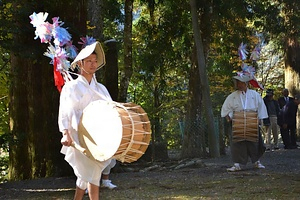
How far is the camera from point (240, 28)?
21.1 m

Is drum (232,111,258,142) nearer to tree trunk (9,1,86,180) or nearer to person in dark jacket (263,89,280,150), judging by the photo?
tree trunk (9,1,86,180)

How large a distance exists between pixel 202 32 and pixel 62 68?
1196 cm

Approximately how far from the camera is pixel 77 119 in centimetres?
632

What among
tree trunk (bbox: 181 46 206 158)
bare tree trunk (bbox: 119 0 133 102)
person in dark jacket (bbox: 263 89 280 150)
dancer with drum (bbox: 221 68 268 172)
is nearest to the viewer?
dancer with drum (bbox: 221 68 268 172)

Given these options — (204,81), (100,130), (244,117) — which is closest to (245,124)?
(244,117)

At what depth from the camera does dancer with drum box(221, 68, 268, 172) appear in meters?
11.6

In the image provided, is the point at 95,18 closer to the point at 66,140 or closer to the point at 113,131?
the point at 66,140

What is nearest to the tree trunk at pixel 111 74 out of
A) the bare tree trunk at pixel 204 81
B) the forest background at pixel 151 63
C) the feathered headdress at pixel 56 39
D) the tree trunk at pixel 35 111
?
the forest background at pixel 151 63

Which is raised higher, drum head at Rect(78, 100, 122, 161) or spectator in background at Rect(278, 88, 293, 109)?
spectator in background at Rect(278, 88, 293, 109)

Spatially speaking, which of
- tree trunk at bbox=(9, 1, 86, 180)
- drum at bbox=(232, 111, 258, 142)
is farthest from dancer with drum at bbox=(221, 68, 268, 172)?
tree trunk at bbox=(9, 1, 86, 180)

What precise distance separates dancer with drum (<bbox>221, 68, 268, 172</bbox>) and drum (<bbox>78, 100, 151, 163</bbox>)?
5564mm

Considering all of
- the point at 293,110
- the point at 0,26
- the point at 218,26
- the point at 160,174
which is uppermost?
the point at 218,26

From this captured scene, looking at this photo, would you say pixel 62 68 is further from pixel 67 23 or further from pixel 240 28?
pixel 240 28

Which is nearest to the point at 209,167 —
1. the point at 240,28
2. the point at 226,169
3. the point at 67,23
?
the point at 226,169
